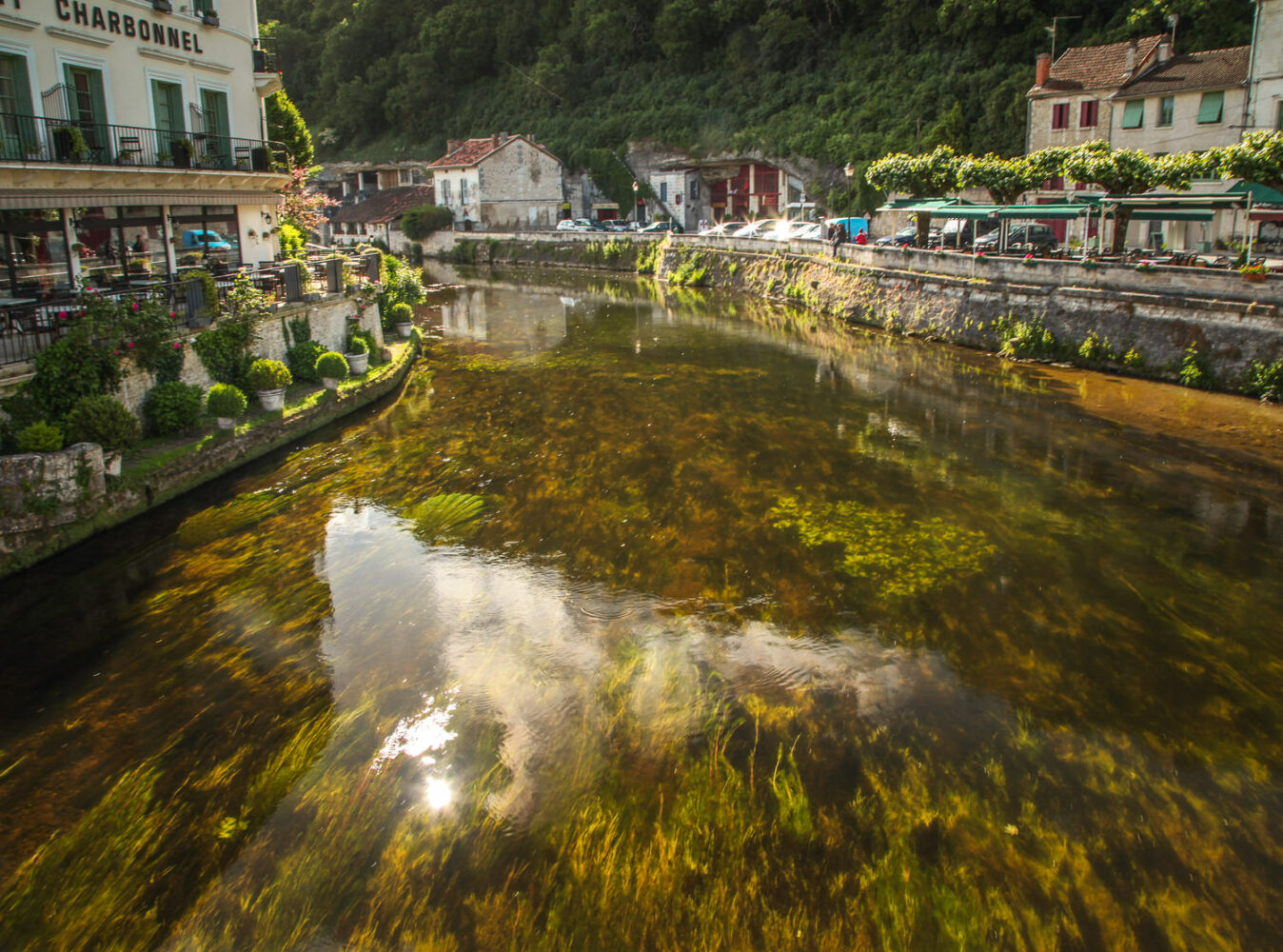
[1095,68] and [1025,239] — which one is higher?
[1095,68]

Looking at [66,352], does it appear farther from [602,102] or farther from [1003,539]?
[602,102]

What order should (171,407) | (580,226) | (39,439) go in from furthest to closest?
1. (580,226)
2. (171,407)
3. (39,439)

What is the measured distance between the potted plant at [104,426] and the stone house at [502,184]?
4816cm

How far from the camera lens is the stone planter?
56.8ft

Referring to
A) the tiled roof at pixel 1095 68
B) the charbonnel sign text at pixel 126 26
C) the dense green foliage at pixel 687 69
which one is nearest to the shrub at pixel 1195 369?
the tiled roof at pixel 1095 68

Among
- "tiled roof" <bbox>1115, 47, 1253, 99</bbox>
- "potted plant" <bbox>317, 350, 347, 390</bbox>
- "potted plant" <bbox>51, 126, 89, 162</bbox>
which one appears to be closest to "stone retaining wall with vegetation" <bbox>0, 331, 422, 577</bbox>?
"potted plant" <bbox>317, 350, 347, 390</bbox>

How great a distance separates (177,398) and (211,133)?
31.9 ft

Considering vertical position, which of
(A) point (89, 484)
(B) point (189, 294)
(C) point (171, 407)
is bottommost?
(A) point (89, 484)

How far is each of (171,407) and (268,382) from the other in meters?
2.15

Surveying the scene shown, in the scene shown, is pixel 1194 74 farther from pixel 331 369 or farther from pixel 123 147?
pixel 123 147

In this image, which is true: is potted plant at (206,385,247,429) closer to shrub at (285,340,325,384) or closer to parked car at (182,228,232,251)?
shrub at (285,340,325,384)

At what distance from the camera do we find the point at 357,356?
21344mm

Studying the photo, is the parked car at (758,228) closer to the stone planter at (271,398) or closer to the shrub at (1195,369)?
the shrub at (1195,369)

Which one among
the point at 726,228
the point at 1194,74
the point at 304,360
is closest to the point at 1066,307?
the point at 1194,74
